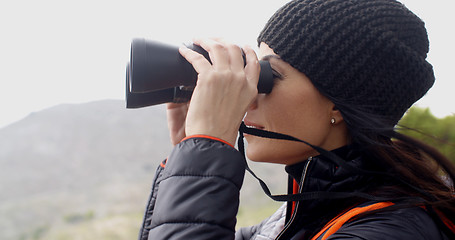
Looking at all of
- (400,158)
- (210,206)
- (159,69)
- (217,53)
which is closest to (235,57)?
(217,53)

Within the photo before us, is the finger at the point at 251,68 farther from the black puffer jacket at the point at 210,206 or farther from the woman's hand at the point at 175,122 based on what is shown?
the woman's hand at the point at 175,122

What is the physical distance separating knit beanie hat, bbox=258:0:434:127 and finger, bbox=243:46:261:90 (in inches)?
4.2

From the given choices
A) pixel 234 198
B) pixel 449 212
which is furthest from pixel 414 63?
pixel 234 198

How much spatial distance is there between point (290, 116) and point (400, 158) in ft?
0.73

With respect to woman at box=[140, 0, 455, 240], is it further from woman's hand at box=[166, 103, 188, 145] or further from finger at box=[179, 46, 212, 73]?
woman's hand at box=[166, 103, 188, 145]

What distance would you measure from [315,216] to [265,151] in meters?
0.16

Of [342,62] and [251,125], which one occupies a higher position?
[342,62]

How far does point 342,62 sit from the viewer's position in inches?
27.7

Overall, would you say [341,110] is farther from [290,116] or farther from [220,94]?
[220,94]

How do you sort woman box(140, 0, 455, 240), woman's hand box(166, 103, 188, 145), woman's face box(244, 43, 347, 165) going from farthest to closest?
1. woman's hand box(166, 103, 188, 145)
2. woman's face box(244, 43, 347, 165)
3. woman box(140, 0, 455, 240)

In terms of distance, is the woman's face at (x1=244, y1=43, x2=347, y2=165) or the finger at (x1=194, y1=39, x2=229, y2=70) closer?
the finger at (x1=194, y1=39, x2=229, y2=70)

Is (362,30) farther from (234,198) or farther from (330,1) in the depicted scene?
(234,198)

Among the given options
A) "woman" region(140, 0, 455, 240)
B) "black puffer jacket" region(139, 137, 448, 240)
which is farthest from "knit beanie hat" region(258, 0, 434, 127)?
"black puffer jacket" region(139, 137, 448, 240)

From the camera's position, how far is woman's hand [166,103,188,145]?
101cm
